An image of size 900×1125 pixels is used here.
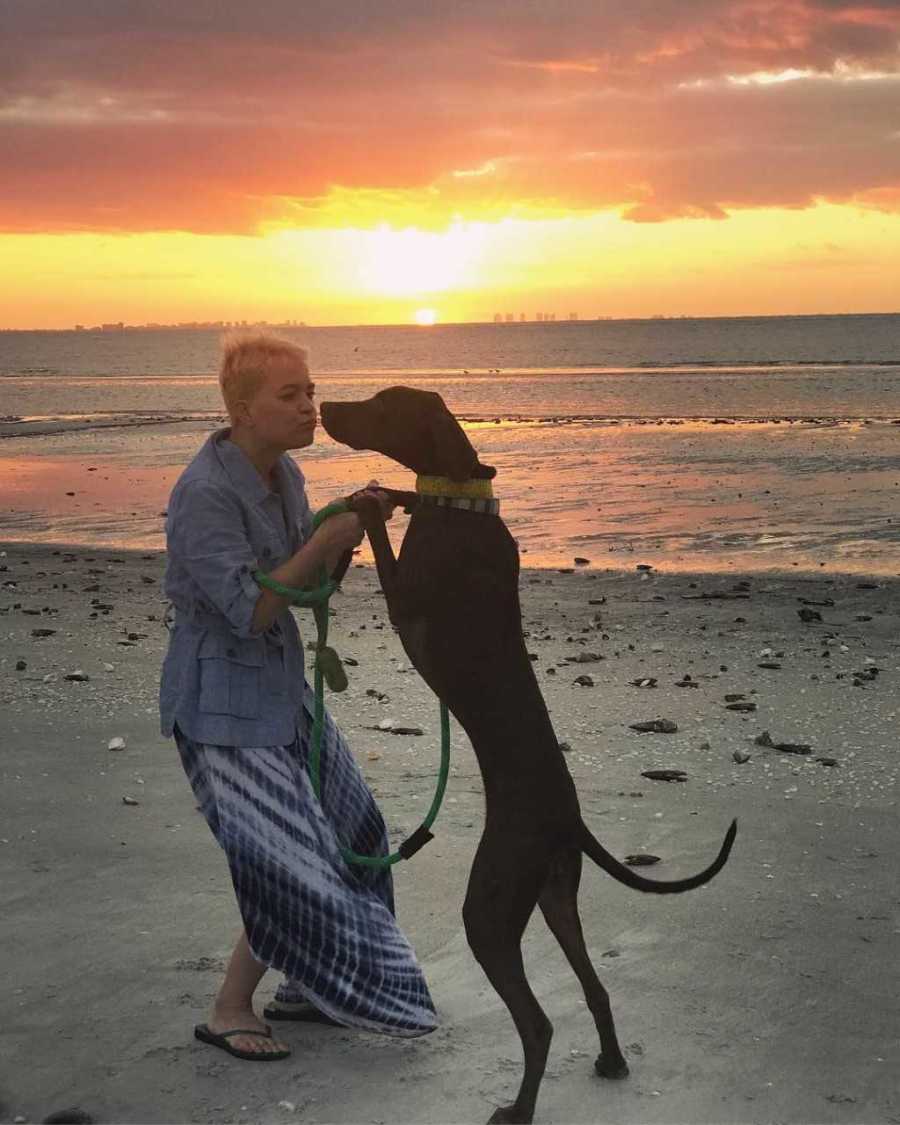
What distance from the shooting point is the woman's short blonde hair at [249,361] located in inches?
155

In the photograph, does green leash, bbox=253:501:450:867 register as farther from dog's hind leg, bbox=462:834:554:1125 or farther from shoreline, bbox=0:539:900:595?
shoreline, bbox=0:539:900:595

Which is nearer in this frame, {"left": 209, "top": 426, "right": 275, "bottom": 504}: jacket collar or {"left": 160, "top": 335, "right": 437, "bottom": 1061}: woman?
{"left": 160, "top": 335, "right": 437, "bottom": 1061}: woman

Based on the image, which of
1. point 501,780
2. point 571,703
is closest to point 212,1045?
point 501,780

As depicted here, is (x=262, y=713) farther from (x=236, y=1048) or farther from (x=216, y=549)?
(x=236, y=1048)

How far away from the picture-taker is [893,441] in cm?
2897

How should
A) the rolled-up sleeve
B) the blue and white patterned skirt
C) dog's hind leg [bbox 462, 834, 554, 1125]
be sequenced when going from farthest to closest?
the blue and white patterned skirt
the rolled-up sleeve
dog's hind leg [bbox 462, 834, 554, 1125]

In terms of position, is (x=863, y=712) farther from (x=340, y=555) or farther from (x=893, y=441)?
(x=893, y=441)

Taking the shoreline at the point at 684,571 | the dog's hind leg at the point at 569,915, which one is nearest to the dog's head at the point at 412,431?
the dog's hind leg at the point at 569,915

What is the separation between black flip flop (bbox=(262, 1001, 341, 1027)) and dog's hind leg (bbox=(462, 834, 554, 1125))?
3.20 feet

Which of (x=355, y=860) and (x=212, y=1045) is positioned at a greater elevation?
(x=355, y=860)

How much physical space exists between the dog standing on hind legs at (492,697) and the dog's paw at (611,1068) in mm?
389

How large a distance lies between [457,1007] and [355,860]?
70cm

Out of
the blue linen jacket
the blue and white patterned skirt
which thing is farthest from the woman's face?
the blue and white patterned skirt

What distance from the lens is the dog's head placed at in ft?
11.8
